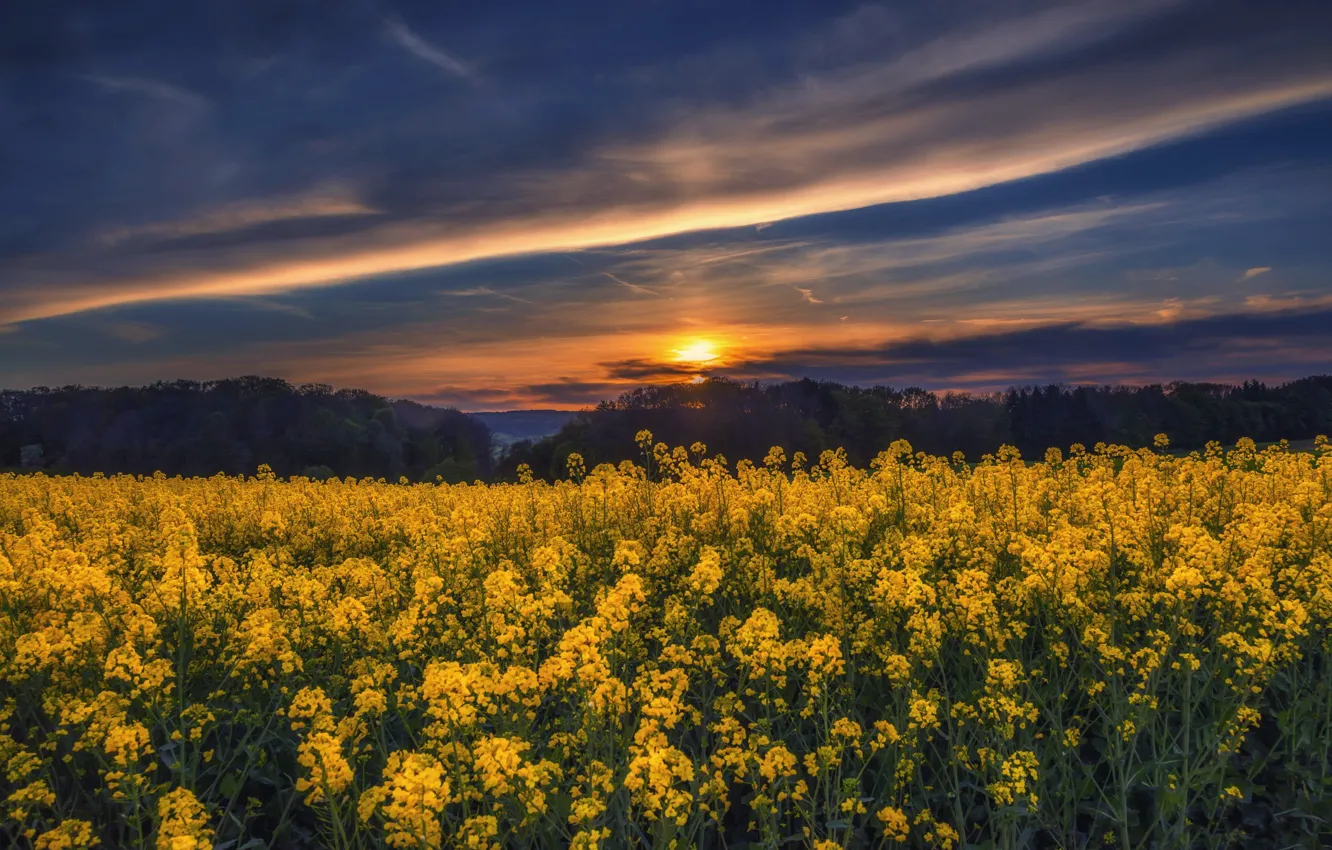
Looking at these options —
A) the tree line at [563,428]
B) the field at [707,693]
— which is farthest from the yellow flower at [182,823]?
the tree line at [563,428]

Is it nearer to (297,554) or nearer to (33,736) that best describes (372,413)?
(297,554)

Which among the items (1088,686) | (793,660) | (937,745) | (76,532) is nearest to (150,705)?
(793,660)

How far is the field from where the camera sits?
5383 millimetres

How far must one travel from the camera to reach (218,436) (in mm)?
45250

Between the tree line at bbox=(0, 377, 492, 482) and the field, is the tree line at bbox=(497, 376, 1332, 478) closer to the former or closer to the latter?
the tree line at bbox=(0, 377, 492, 482)

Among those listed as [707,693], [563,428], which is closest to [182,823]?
[707,693]

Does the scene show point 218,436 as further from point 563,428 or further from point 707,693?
point 707,693

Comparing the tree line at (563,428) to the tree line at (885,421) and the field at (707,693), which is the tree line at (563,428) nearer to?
the tree line at (885,421)

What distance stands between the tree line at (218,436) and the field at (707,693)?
35.5m

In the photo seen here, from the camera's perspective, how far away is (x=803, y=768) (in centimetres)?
685

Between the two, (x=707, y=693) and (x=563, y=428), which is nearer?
(x=707, y=693)

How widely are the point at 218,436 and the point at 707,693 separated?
45548mm

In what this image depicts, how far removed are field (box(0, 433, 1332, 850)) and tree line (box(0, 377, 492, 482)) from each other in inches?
1396

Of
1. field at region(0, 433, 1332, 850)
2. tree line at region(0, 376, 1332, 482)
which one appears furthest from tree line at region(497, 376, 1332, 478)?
field at region(0, 433, 1332, 850)
